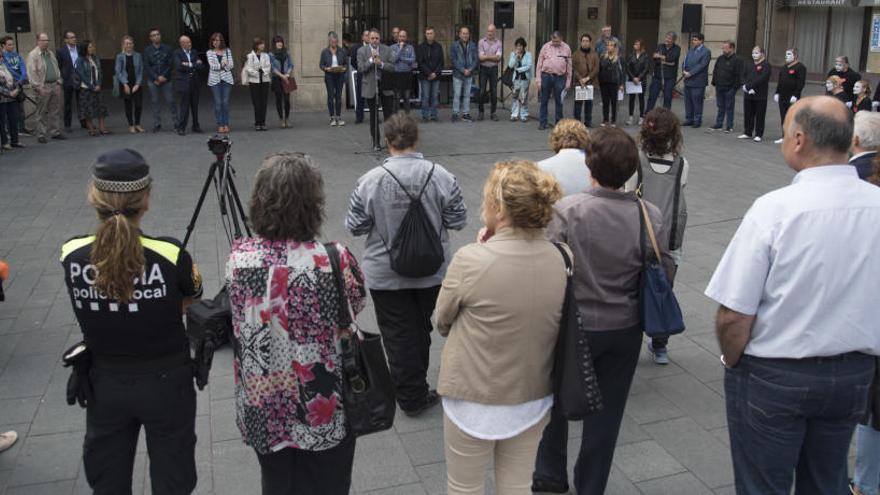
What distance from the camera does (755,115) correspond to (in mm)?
15797

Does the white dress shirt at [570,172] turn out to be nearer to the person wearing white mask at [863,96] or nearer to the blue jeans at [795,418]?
the blue jeans at [795,418]

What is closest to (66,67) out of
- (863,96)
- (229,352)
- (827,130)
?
(229,352)

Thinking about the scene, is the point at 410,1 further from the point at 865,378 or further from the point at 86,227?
the point at 865,378

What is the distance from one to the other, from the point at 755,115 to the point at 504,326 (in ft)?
46.1

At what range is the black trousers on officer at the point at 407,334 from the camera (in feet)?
16.3

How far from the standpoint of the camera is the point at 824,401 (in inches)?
117

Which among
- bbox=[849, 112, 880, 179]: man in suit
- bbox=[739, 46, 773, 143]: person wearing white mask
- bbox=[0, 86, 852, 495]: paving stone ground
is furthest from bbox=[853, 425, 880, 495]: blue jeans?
bbox=[739, 46, 773, 143]: person wearing white mask

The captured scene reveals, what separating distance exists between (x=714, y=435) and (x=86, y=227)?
23.5 ft

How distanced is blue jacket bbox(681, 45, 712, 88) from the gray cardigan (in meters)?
13.0

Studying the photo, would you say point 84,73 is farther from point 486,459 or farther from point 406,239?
point 486,459

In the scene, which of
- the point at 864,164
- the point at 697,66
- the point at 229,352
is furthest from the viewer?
the point at 697,66

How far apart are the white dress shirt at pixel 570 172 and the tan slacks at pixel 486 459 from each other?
185 centimetres

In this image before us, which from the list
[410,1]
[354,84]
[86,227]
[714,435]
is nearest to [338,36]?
[354,84]

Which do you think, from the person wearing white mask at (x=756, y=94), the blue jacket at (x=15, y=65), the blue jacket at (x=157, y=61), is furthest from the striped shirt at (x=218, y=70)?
the person wearing white mask at (x=756, y=94)
